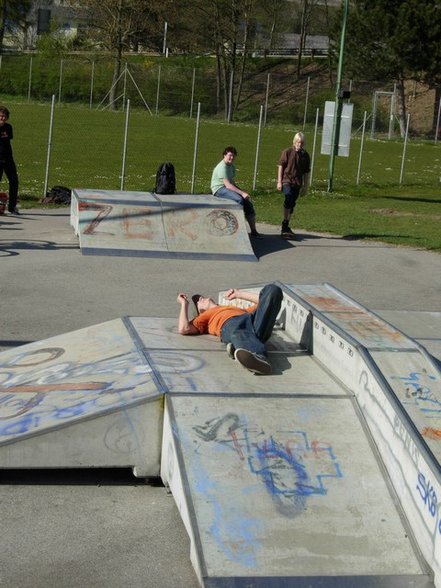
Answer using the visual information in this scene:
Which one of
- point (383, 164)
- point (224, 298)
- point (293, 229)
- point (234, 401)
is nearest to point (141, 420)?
point (234, 401)

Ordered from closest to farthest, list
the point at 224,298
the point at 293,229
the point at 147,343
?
1. the point at 147,343
2. the point at 224,298
3. the point at 293,229

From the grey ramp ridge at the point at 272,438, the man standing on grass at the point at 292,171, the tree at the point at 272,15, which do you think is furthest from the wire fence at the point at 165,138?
the grey ramp ridge at the point at 272,438

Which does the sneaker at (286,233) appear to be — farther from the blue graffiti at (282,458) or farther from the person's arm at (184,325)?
the blue graffiti at (282,458)

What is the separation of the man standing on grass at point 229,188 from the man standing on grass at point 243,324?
7.59 m

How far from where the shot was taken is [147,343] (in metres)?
8.45

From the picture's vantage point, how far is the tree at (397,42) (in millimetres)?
56000

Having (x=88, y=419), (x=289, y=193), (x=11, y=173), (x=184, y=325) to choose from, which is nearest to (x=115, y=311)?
(x=184, y=325)

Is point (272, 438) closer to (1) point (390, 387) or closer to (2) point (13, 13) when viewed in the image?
(1) point (390, 387)

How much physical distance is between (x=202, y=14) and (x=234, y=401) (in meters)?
67.3

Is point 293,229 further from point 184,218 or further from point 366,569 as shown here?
point 366,569

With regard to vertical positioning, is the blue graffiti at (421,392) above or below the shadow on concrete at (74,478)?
above

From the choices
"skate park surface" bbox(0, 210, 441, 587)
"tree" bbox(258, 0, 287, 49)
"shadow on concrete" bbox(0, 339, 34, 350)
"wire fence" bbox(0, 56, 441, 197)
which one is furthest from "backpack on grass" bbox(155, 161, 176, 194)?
"tree" bbox(258, 0, 287, 49)

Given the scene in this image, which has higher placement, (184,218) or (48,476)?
(184,218)

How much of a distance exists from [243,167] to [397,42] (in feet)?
86.0
